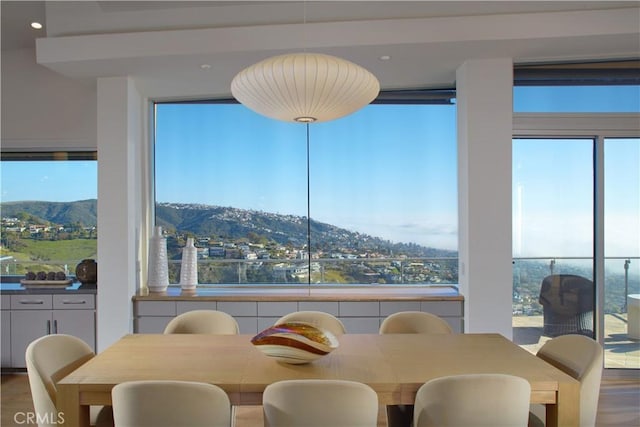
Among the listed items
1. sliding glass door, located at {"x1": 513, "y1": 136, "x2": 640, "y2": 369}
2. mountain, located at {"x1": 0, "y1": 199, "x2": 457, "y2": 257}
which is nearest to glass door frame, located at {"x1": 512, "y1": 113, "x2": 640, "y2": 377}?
sliding glass door, located at {"x1": 513, "y1": 136, "x2": 640, "y2": 369}

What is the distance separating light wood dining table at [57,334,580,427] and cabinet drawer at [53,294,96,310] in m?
1.79

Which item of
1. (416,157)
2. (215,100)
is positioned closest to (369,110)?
(416,157)

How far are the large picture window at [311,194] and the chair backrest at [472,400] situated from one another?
2.79m

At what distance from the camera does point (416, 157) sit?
177 inches

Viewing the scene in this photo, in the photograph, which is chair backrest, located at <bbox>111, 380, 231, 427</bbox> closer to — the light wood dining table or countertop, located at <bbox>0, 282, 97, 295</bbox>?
the light wood dining table

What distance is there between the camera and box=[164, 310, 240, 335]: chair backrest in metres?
2.90

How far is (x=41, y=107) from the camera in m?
4.59

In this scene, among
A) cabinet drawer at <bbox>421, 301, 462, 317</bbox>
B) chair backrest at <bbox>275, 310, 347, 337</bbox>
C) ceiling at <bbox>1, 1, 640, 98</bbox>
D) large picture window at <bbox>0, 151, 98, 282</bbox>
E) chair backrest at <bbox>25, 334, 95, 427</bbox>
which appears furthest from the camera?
large picture window at <bbox>0, 151, 98, 282</bbox>

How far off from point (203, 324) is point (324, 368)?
117cm

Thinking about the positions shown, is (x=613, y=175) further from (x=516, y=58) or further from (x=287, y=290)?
(x=287, y=290)

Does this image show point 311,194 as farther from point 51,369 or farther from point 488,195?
point 51,369

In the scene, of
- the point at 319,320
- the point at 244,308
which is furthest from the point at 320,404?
the point at 244,308

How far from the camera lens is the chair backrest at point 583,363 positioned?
2.05 m

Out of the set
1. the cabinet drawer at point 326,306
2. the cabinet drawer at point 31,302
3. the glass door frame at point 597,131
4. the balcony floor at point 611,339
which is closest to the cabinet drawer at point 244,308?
the cabinet drawer at point 326,306
